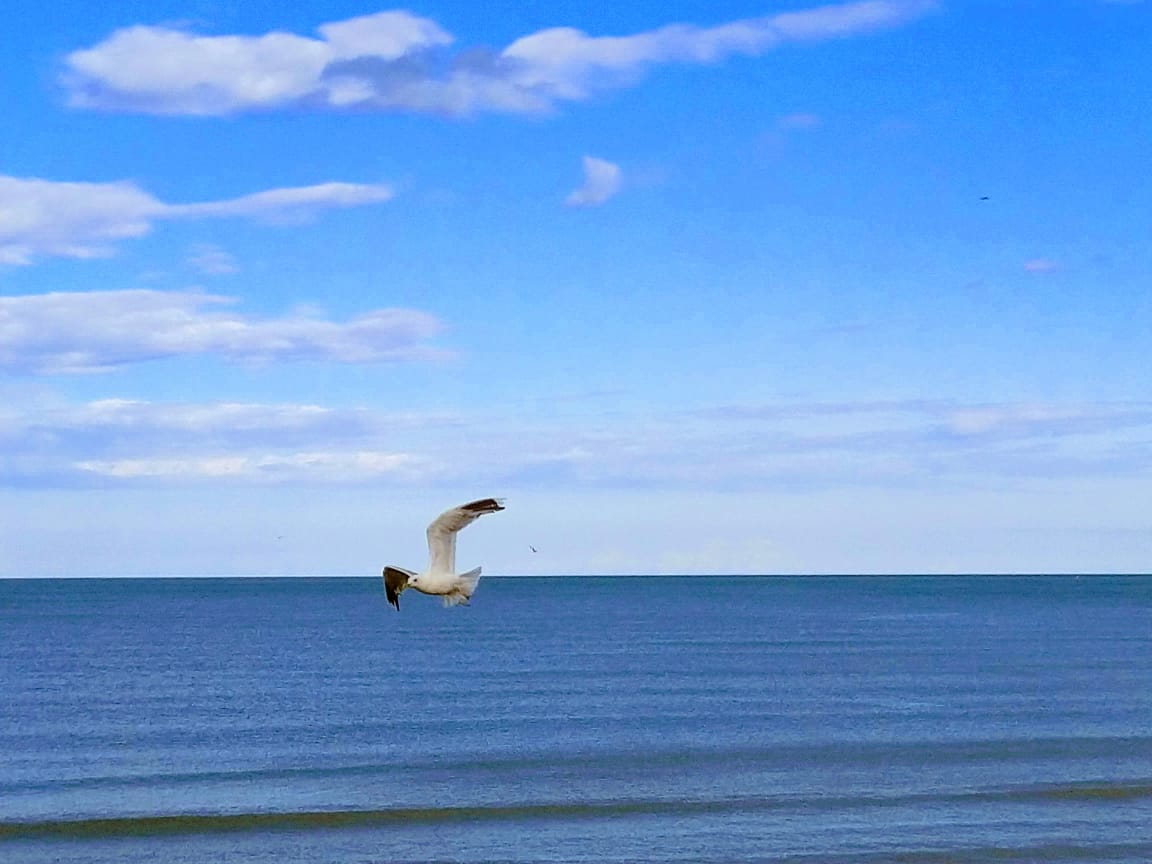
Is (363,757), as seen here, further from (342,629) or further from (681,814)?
(342,629)

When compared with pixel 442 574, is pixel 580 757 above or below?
below

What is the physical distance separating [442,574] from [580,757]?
35.2 meters

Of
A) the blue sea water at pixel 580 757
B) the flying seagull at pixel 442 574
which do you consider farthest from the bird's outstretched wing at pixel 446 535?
the blue sea water at pixel 580 757

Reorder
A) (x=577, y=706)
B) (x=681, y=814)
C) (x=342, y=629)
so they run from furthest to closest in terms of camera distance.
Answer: (x=342, y=629) → (x=577, y=706) → (x=681, y=814)

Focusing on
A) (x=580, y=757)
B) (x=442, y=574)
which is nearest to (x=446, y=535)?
(x=442, y=574)

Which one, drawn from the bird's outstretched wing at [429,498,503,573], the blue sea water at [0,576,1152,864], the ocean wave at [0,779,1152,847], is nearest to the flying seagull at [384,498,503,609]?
the bird's outstretched wing at [429,498,503,573]

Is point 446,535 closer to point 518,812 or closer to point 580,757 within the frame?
point 518,812

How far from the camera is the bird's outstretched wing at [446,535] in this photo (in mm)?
21297

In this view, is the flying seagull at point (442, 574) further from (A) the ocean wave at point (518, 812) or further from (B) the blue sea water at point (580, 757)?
(A) the ocean wave at point (518, 812)

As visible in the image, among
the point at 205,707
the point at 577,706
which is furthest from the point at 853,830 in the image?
the point at 205,707

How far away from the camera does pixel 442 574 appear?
22.2 meters

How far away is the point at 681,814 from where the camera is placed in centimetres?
4359

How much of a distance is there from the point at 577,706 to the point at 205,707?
1913 centimetres

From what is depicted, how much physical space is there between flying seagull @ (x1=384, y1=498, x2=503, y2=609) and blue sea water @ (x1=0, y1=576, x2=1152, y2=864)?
57.5 ft
